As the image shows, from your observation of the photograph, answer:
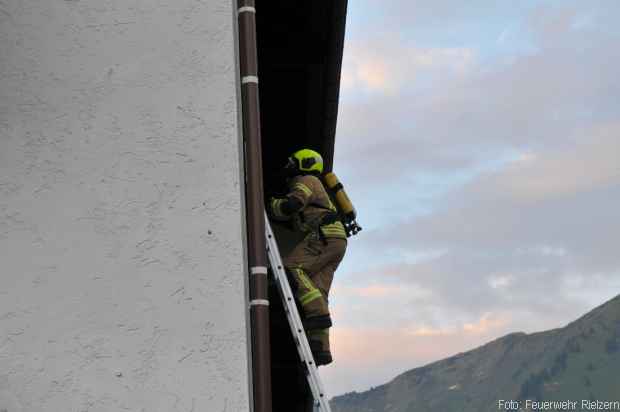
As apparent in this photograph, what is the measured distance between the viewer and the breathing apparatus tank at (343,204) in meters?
9.30

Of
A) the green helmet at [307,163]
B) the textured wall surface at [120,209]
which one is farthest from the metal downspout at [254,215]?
the green helmet at [307,163]

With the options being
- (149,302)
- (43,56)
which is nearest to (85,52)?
(43,56)

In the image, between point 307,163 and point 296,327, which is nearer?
point 296,327

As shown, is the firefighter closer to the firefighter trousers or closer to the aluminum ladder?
the firefighter trousers

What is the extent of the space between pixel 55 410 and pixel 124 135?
5.33ft

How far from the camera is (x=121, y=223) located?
246 inches

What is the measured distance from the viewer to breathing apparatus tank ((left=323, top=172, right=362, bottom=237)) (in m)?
9.30

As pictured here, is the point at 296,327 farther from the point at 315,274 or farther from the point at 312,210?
the point at 312,210

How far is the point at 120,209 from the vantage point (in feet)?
20.6

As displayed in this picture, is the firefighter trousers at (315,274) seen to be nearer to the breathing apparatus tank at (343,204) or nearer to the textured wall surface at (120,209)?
the breathing apparatus tank at (343,204)

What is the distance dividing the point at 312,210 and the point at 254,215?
6.85 ft

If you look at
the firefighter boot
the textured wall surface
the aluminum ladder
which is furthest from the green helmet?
the textured wall surface

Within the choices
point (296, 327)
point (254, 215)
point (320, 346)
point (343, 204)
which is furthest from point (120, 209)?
point (343, 204)

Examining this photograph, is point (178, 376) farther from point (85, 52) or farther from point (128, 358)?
point (85, 52)
